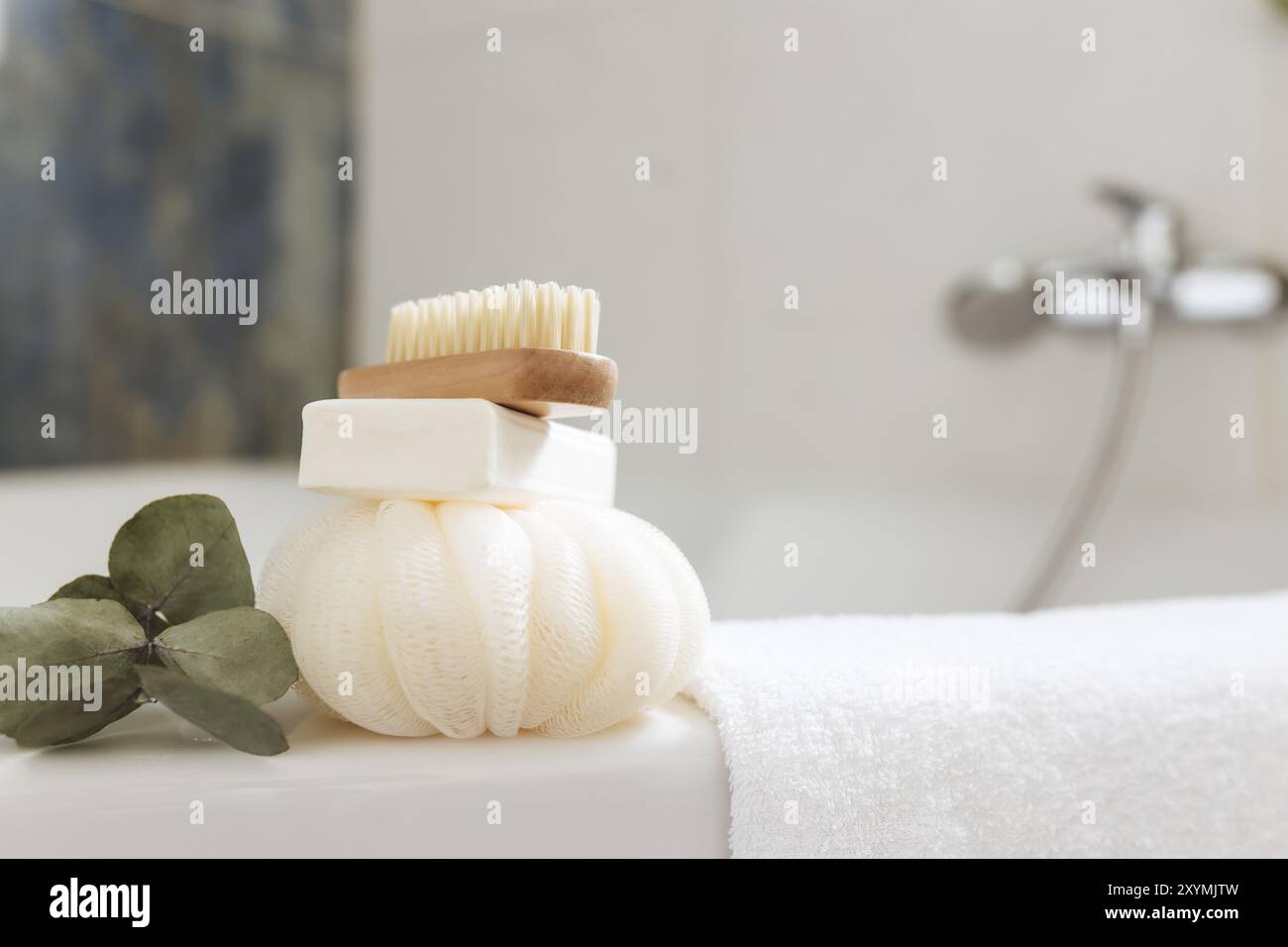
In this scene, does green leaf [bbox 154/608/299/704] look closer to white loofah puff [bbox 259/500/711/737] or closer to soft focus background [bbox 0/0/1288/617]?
white loofah puff [bbox 259/500/711/737]

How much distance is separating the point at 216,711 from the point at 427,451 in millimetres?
96

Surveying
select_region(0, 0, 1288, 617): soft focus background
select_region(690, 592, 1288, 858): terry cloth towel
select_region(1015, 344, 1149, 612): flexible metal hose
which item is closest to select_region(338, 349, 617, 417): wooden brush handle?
select_region(690, 592, 1288, 858): terry cloth towel

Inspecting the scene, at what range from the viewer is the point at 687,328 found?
1.14 meters

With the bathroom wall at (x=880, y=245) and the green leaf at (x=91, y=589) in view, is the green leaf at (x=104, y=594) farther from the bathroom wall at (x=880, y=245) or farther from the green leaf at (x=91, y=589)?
the bathroom wall at (x=880, y=245)

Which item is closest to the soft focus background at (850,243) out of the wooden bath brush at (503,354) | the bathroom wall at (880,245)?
the bathroom wall at (880,245)

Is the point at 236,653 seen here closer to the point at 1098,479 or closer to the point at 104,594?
the point at 104,594

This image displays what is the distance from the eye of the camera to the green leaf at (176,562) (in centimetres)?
32

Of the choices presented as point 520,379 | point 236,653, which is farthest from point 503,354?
point 236,653

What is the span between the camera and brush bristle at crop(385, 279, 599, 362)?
36cm

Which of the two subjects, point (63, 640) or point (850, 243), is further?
point (850, 243)

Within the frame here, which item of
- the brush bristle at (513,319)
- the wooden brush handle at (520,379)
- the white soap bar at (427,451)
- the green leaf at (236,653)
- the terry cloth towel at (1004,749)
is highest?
the brush bristle at (513,319)

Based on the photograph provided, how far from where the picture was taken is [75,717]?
29 cm

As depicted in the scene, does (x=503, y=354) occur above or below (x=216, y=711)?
above
